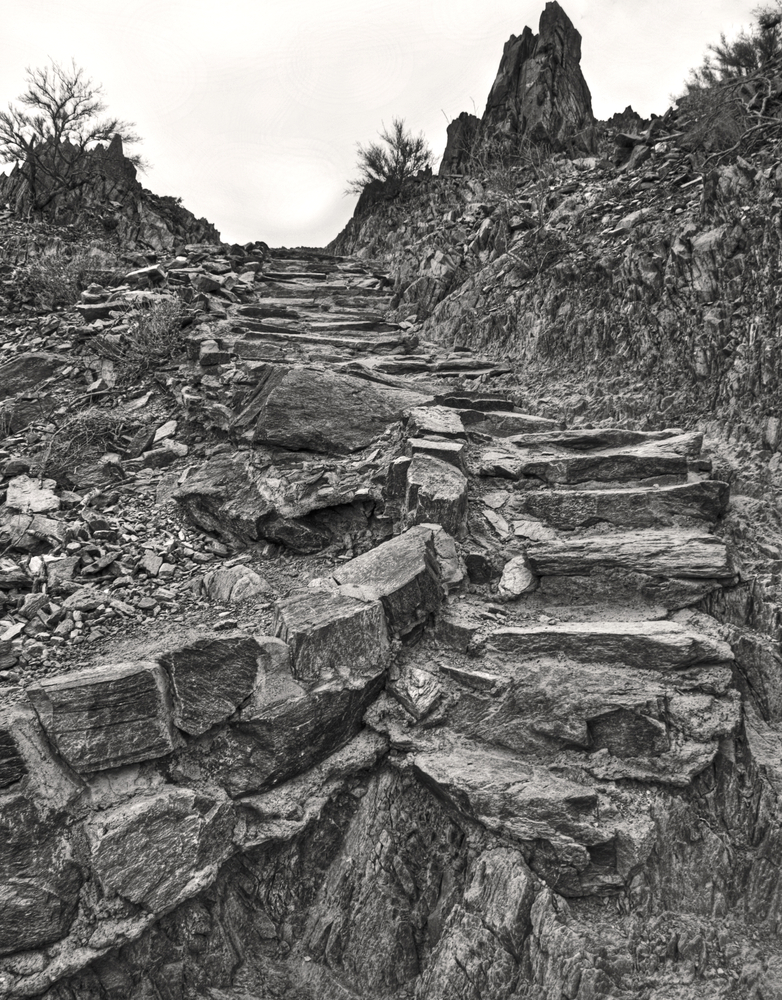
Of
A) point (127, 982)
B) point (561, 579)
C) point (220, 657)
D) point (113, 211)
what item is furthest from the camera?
point (113, 211)

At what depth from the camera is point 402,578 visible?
4.34m

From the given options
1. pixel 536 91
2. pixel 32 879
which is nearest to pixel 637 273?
pixel 32 879

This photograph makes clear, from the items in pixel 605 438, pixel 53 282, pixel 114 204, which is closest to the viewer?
pixel 605 438

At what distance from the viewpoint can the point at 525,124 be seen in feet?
87.8

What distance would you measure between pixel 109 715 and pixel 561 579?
3.08 m

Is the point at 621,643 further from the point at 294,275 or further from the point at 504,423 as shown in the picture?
the point at 294,275

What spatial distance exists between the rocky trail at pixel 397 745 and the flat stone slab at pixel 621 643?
0.02m

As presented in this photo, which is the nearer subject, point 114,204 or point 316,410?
point 316,410

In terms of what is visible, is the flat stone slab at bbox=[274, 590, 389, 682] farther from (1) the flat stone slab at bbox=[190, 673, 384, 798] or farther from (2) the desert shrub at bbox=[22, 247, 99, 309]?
(2) the desert shrub at bbox=[22, 247, 99, 309]

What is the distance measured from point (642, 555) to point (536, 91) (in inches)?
1179

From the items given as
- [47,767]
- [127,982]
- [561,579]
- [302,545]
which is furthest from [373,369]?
[127,982]

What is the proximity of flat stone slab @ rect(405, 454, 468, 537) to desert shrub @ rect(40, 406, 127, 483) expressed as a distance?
10.7 feet

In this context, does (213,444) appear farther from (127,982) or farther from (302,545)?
(127,982)

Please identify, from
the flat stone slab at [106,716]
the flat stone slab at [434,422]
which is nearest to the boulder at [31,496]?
the flat stone slab at [106,716]
